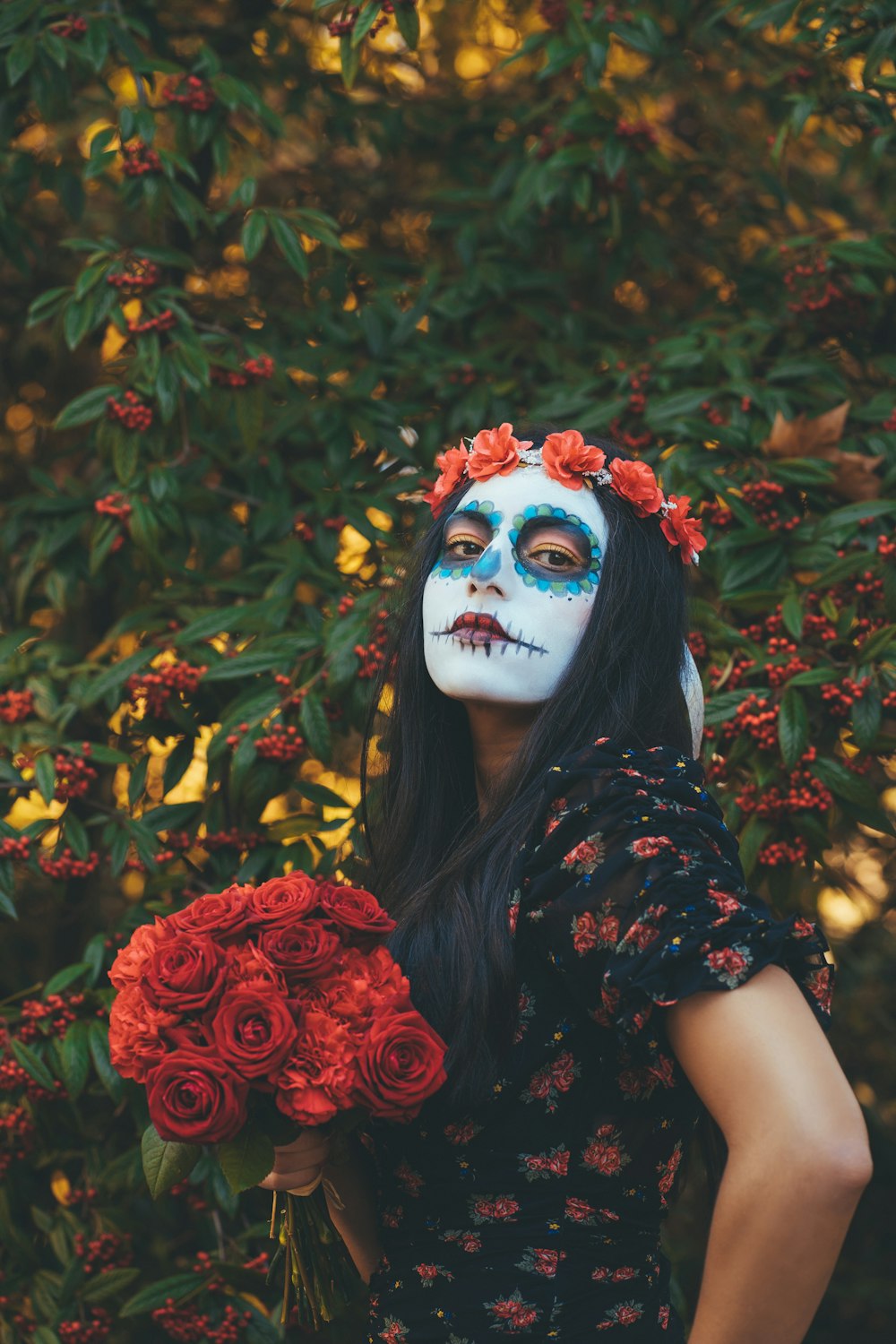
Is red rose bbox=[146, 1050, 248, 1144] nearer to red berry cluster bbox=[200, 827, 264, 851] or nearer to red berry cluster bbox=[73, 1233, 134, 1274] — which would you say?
red berry cluster bbox=[200, 827, 264, 851]

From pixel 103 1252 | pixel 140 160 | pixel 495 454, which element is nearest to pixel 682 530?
pixel 495 454

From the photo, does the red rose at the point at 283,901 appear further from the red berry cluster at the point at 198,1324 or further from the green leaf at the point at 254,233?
the green leaf at the point at 254,233

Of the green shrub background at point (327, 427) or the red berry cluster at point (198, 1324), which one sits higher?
the green shrub background at point (327, 427)

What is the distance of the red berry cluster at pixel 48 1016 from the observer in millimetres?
2305

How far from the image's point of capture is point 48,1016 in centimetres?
232

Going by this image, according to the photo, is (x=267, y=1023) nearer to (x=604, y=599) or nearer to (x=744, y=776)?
(x=604, y=599)

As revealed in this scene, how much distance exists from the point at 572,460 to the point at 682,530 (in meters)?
0.18

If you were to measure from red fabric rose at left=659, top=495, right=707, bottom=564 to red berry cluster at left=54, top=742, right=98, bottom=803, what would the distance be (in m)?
1.12

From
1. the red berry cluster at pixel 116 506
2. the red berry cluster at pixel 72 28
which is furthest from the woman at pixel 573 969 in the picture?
the red berry cluster at pixel 72 28

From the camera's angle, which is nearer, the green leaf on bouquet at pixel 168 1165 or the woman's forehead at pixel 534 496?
the green leaf on bouquet at pixel 168 1165

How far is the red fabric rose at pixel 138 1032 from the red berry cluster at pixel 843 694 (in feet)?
3.96

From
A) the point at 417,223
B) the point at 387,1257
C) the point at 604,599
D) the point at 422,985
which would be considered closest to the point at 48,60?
the point at 417,223

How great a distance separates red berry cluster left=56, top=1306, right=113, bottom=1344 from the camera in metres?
2.36

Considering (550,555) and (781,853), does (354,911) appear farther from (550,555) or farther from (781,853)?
(781,853)
